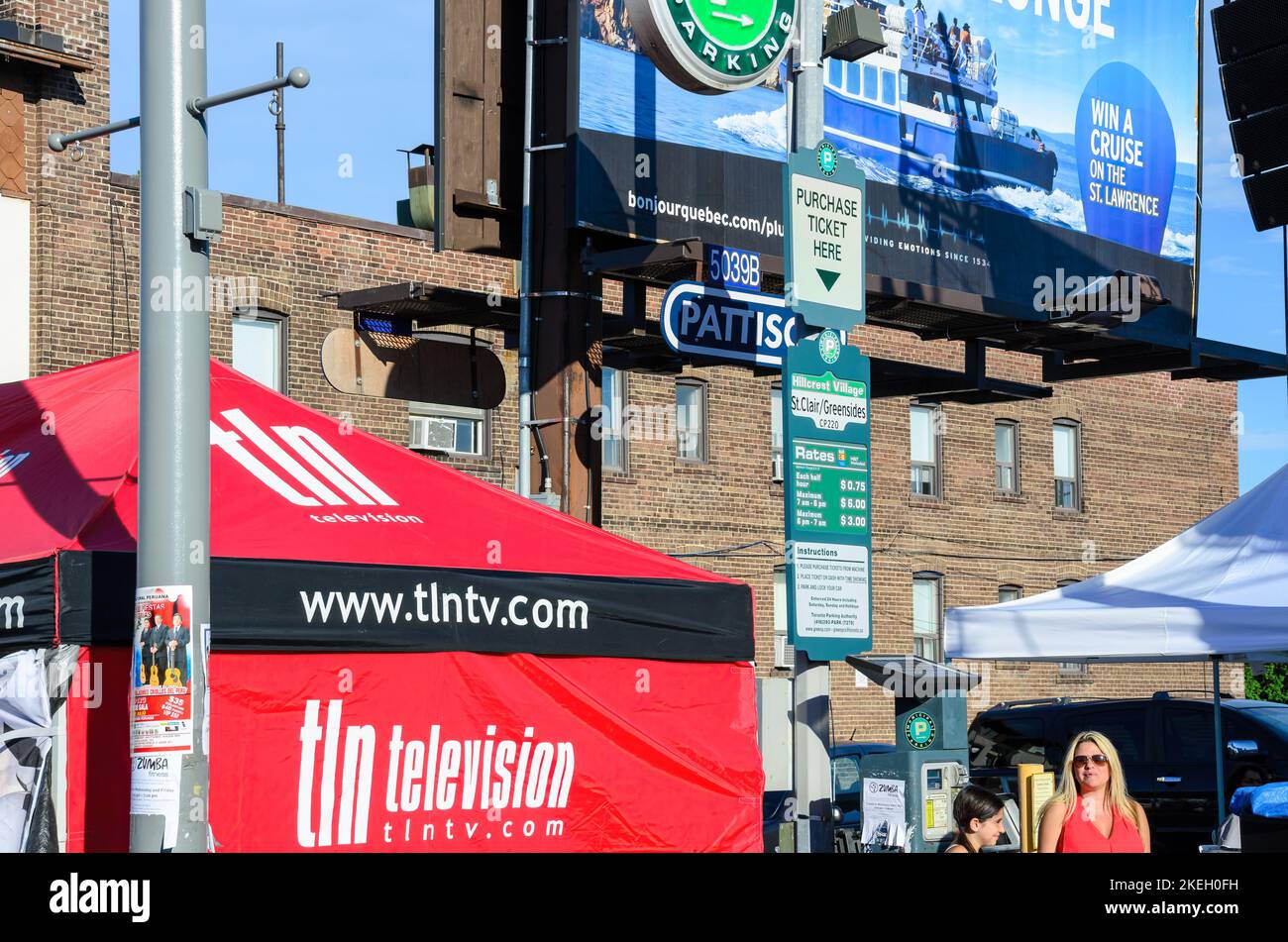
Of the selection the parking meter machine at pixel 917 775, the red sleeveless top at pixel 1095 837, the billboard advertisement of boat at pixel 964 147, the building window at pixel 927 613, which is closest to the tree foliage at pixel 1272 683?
the building window at pixel 927 613

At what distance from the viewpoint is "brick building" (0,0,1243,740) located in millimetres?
20438

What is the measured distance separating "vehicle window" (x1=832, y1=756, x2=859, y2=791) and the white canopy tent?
5698mm

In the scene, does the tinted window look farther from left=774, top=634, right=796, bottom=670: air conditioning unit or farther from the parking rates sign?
left=774, top=634, right=796, bottom=670: air conditioning unit

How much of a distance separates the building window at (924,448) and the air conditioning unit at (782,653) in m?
4.32

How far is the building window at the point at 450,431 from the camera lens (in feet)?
80.1

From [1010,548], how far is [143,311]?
2805 cm

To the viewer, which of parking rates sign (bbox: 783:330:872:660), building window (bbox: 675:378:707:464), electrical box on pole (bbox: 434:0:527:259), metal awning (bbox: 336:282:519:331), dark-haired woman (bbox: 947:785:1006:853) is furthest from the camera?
building window (bbox: 675:378:707:464)

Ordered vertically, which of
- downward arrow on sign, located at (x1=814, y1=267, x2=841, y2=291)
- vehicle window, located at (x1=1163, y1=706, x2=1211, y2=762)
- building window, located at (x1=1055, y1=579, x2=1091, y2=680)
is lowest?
building window, located at (x1=1055, y1=579, x2=1091, y2=680)

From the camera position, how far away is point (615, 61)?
529 inches

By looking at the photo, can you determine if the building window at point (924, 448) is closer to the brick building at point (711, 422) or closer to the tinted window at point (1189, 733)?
the brick building at point (711, 422)

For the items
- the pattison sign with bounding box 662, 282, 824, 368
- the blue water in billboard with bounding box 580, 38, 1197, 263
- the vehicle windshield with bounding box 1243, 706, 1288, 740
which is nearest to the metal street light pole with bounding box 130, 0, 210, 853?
the pattison sign with bounding box 662, 282, 824, 368

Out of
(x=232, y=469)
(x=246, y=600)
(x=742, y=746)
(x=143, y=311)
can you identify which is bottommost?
(x=742, y=746)
